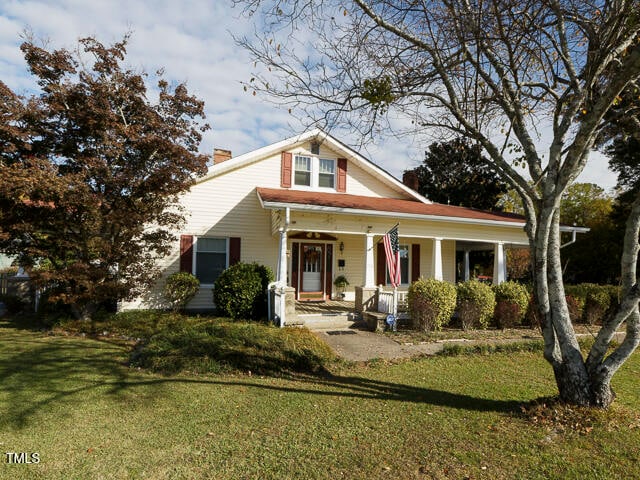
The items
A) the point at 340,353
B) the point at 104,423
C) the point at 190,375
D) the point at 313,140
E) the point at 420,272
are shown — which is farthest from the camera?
the point at 420,272

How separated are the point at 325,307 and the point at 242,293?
304 centimetres

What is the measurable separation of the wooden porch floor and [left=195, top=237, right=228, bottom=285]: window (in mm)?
3047

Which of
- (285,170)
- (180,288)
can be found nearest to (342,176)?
(285,170)

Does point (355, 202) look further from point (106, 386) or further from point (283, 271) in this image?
point (106, 386)

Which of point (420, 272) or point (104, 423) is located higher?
point (420, 272)

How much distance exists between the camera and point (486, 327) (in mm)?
10547

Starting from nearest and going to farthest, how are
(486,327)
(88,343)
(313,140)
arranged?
1. (88,343)
2. (486,327)
3. (313,140)

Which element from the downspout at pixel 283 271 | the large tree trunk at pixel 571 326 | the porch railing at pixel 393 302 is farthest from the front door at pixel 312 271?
the large tree trunk at pixel 571 326

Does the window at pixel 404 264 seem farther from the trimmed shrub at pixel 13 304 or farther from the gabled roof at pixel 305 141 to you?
the trimmed shrub at pixel 13 304

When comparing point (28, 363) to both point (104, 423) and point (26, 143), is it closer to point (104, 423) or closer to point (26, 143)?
point (104, 423)

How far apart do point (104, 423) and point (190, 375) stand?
1917 mm

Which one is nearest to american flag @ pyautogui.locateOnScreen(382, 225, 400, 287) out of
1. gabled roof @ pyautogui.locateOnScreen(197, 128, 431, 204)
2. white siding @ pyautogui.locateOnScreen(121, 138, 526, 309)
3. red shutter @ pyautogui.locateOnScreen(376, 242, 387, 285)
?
white siding @ pyautogui.locateOnScreen(121, 138, 526, 309)

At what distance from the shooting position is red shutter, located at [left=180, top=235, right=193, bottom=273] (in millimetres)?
11695

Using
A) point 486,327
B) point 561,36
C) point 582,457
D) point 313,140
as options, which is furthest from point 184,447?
point 313,140
